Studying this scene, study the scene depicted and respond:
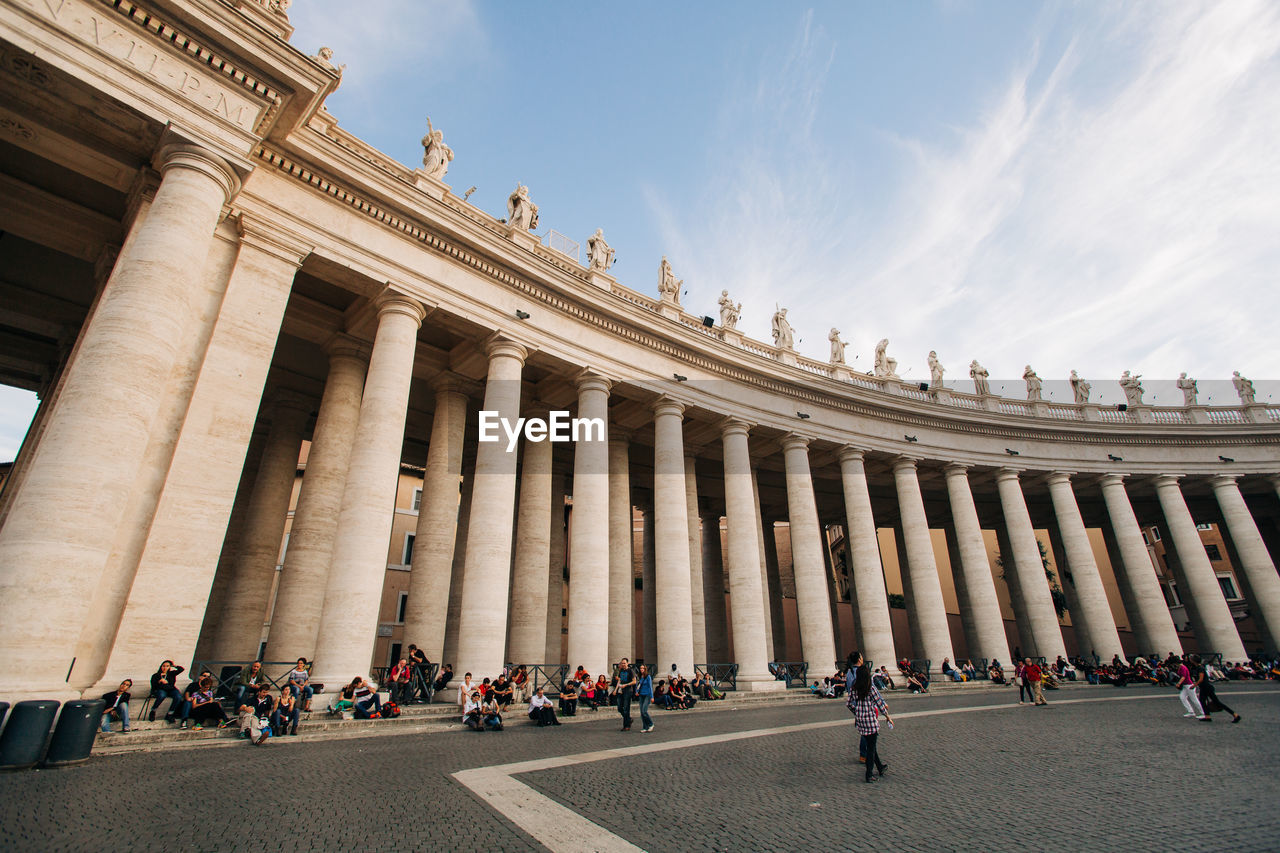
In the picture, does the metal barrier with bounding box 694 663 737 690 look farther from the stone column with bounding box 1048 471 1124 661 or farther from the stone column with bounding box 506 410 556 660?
the stone column with bounding box 1048 471 1124 661

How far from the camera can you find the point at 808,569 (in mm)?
24641

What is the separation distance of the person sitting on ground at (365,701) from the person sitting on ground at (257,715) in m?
1.85

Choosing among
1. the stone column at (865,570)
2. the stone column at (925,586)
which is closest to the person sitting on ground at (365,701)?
the stone column at (865,570)

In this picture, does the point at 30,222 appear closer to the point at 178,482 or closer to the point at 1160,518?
the point at 178,482

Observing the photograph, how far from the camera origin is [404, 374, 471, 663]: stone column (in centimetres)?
1823

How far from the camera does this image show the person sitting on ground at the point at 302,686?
37.8 feet

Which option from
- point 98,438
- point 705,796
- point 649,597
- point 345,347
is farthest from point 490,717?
point 649,597

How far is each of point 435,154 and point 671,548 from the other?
15573 mm

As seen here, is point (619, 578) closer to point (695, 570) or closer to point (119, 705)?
point (695, 570)

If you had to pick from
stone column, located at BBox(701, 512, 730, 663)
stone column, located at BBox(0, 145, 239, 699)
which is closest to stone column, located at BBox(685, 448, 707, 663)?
stone column, located at BBox(701, 512, 730, 663)

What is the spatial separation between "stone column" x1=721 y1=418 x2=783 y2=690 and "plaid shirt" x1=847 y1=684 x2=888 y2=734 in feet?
43.6

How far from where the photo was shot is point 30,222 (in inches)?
606

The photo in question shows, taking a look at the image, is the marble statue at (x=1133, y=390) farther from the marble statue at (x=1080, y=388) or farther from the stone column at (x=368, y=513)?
the stone column at (x=368, y=513)

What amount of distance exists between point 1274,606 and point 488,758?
137ft
